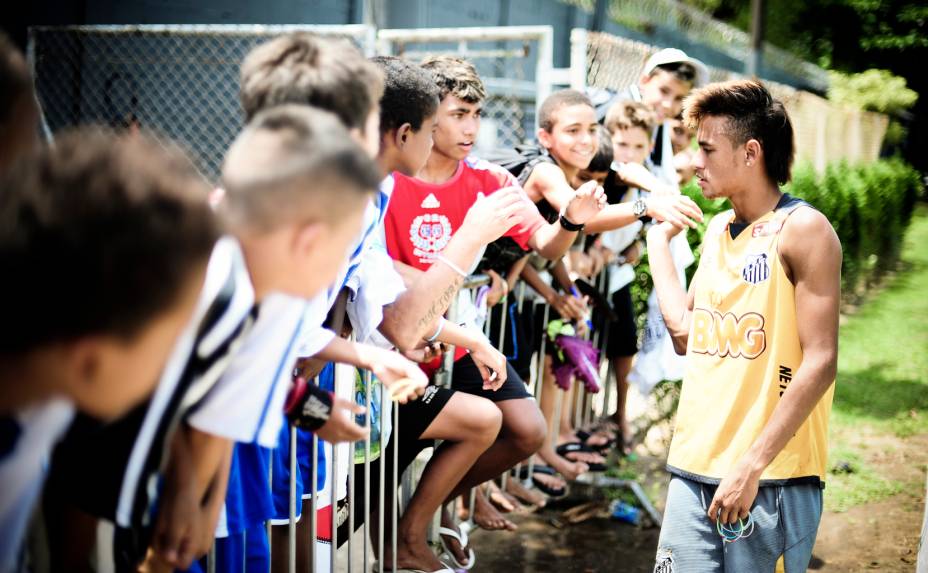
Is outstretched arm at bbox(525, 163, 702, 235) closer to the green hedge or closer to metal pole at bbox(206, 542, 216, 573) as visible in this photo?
metal pole at bbox(206, 542, 216, 573)

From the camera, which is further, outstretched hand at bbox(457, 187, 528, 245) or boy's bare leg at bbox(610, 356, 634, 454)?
boy's bare leg at bbox(610, 356, 634, 454)

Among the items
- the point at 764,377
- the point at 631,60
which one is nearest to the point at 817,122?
the point at 631,60

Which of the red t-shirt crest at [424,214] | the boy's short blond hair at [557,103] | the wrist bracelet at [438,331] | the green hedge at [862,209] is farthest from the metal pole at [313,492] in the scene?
the green hedge at [862,209]

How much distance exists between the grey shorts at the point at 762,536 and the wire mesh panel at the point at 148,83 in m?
6.07

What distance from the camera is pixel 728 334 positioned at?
279 centimetres

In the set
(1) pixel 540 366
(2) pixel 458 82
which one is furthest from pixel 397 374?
(1) pixel 540 366

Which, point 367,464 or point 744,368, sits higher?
point 744,368

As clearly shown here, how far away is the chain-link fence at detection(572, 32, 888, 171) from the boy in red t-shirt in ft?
8.67

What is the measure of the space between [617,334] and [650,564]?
4.83 feet

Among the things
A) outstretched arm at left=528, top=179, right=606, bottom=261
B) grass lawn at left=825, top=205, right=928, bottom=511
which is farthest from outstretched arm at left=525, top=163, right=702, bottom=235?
grass lawn at left=825, top=205, right=928, bottom=511

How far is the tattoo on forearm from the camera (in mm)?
2791

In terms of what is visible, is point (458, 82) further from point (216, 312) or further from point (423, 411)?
point (216, 312)

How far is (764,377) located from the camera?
270 cm

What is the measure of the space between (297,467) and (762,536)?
152 centimetres
